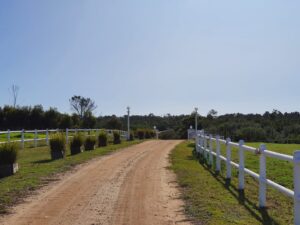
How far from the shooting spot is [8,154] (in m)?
16.5

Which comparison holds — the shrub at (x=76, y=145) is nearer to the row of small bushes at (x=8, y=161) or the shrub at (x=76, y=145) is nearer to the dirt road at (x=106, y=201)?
the row of small bushes at (x=8, y=161)

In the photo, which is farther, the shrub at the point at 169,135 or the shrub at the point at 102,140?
the shrub at the point at 169,135

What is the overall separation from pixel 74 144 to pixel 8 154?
882 centimetres

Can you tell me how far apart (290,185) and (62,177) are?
23.2 ft

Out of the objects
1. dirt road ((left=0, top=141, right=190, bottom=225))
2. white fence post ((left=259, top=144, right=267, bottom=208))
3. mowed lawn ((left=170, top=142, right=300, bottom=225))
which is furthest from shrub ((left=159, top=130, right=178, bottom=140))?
white fence post ((left=259, top=144, right=267, bottom=208))

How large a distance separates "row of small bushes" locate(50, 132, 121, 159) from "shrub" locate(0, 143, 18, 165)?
525 cm

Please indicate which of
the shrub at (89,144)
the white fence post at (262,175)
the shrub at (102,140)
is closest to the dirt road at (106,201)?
the white fence post at (262,175)

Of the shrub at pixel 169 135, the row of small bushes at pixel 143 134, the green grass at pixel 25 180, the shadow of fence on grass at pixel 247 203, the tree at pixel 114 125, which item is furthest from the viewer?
the tree at pixel 114 125

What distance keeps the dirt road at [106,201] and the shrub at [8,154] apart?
92.3 inches

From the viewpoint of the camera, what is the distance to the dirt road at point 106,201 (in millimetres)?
8656

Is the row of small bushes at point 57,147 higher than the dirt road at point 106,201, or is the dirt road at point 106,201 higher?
the row of small bushes at point 57,147

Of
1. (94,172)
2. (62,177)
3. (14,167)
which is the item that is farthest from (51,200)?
(14,167)

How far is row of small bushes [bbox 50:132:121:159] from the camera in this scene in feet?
73.3

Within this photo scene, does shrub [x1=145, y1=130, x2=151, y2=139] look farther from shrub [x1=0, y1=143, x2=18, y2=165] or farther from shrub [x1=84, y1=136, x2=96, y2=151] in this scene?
shrub [x1=0, y1=143, x2=18, y2=165]
